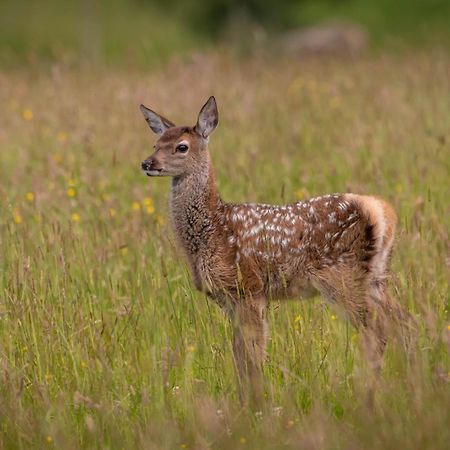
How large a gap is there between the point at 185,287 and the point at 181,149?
2.60 feet

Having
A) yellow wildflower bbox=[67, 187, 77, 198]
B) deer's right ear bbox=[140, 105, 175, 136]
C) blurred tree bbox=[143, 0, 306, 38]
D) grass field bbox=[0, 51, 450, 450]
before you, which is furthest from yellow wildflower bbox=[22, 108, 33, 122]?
blurred tree bbox=[143, 0, 306, 38]

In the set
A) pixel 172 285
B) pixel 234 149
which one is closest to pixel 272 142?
pixel 234 149

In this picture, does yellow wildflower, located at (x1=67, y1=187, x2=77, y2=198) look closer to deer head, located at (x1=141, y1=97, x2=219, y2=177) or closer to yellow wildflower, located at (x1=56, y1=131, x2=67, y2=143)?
deer head, located at (x1=141, y1=97, x2=219, y2=177)

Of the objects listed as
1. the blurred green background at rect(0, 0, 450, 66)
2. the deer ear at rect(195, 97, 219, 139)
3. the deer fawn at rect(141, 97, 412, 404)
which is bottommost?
the deer fawn at rect(141, 97, 412, 404)

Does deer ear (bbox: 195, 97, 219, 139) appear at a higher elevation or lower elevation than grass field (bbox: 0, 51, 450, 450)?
higher

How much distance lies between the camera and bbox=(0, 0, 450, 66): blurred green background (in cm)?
2783

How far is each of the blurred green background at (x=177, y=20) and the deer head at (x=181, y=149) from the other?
812 inches

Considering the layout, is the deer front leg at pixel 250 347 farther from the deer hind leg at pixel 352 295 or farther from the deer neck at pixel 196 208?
the deer neck at pixel 196 208

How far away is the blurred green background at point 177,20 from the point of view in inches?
1096

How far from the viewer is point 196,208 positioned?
5.75 meters

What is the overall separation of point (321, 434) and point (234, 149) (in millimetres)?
6170

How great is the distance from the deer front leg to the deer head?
2.99 feet

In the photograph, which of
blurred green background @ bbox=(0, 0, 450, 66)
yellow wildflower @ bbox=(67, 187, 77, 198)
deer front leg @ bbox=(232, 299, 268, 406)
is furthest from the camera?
blurred green background @ bbox=(0, 0, 450, 66)

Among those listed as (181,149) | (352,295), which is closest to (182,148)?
(181,149)
